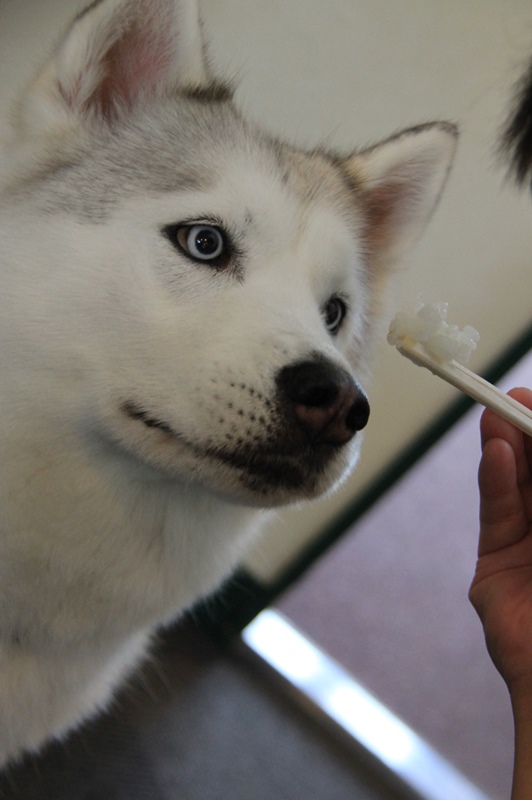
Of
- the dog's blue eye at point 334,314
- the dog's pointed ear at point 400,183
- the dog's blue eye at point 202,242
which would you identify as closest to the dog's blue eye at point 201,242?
the dog's blue eye at point 202,242

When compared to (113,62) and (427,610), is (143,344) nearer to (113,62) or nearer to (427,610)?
(113,62)

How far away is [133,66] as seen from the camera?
0.88 meters

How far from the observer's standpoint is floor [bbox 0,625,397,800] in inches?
51.1

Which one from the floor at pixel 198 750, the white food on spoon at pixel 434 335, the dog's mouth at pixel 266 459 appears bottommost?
the floor at pixel 198 750

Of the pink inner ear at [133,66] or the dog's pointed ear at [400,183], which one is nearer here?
the pink inner ear at [133,66]

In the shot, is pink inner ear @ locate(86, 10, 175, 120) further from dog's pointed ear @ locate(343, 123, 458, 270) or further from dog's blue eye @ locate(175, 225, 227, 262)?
dog's pointed ear @ locate(343, 123, 458, 270)

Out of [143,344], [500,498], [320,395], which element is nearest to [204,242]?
[143,344]

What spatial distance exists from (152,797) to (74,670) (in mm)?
579

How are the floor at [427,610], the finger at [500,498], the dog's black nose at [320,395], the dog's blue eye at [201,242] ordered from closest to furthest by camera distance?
the dog's black nose at [320,395] < the dog's blue eye at [201,242] < the finger at [500,498] < the floor at [427,610]

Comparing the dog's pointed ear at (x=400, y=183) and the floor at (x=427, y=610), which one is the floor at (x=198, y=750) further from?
the dog's pointed ear at (x=400, y=183)

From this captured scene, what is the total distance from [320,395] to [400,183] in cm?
62

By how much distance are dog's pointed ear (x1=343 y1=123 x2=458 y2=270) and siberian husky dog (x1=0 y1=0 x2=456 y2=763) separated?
4.0 inches

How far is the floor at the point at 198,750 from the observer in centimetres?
130

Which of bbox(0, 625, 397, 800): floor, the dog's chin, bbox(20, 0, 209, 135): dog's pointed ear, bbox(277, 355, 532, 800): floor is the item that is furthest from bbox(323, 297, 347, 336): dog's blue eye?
bbox(0, 625, 397, 800): floor
